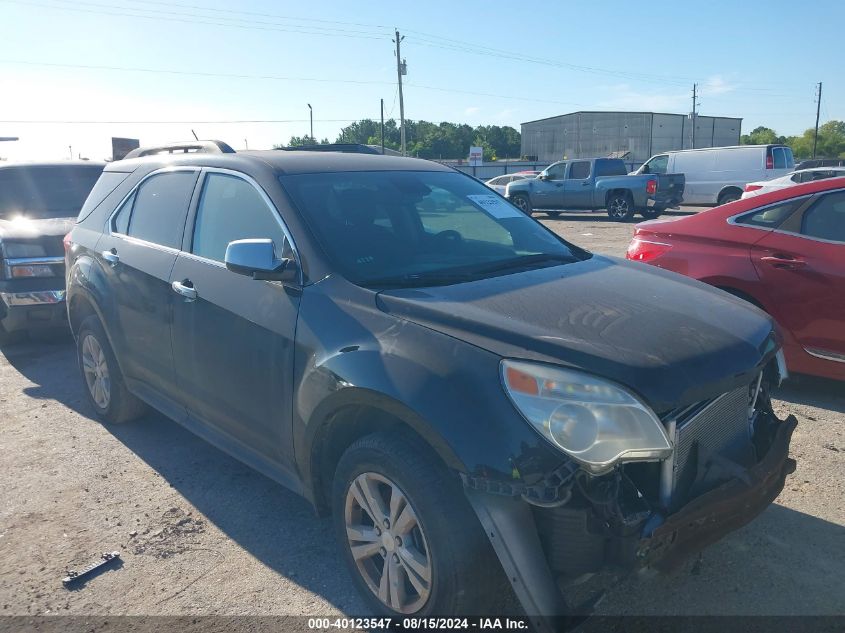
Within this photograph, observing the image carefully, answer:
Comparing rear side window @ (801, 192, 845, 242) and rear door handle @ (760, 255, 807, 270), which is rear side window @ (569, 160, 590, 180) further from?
rear door handle @ (760, 255, 807, 270)

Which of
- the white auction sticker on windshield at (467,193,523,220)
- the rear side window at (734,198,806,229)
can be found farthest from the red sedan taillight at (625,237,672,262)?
the white auction sticker on windshield at (467,193,523,220)

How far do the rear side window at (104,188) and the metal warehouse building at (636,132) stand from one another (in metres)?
70.1

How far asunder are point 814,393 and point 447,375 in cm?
399

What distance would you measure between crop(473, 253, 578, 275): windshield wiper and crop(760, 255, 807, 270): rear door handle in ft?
7.00

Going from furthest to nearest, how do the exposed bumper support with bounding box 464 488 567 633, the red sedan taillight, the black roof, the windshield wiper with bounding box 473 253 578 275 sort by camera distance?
the red sedan taillight < the black roof < the windshield wiper with bounding box 473 253 578 275 < the exposed bumper support with bounding box 464 488 567 633

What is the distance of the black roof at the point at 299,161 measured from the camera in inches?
144

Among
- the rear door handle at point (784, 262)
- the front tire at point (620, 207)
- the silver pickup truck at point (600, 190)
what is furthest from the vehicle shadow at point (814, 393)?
the front tire at point (620, 207)

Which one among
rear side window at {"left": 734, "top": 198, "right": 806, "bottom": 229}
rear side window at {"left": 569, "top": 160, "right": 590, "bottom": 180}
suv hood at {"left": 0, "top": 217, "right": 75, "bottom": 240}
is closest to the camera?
rear side window at {"left": 734, "top": 198, "right": 806, "bottom": 229}

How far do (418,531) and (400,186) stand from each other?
200 centimetres

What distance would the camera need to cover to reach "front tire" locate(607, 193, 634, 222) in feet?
69.8

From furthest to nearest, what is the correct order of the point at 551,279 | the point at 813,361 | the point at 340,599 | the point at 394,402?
the point at 813,361 < the point at 551,279 < the point at 340,599 < the point at 394,402

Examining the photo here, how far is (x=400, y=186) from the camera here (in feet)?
12.8

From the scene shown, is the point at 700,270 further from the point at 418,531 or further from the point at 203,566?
the point at 203,566

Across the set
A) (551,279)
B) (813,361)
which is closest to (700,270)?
(813,361)
